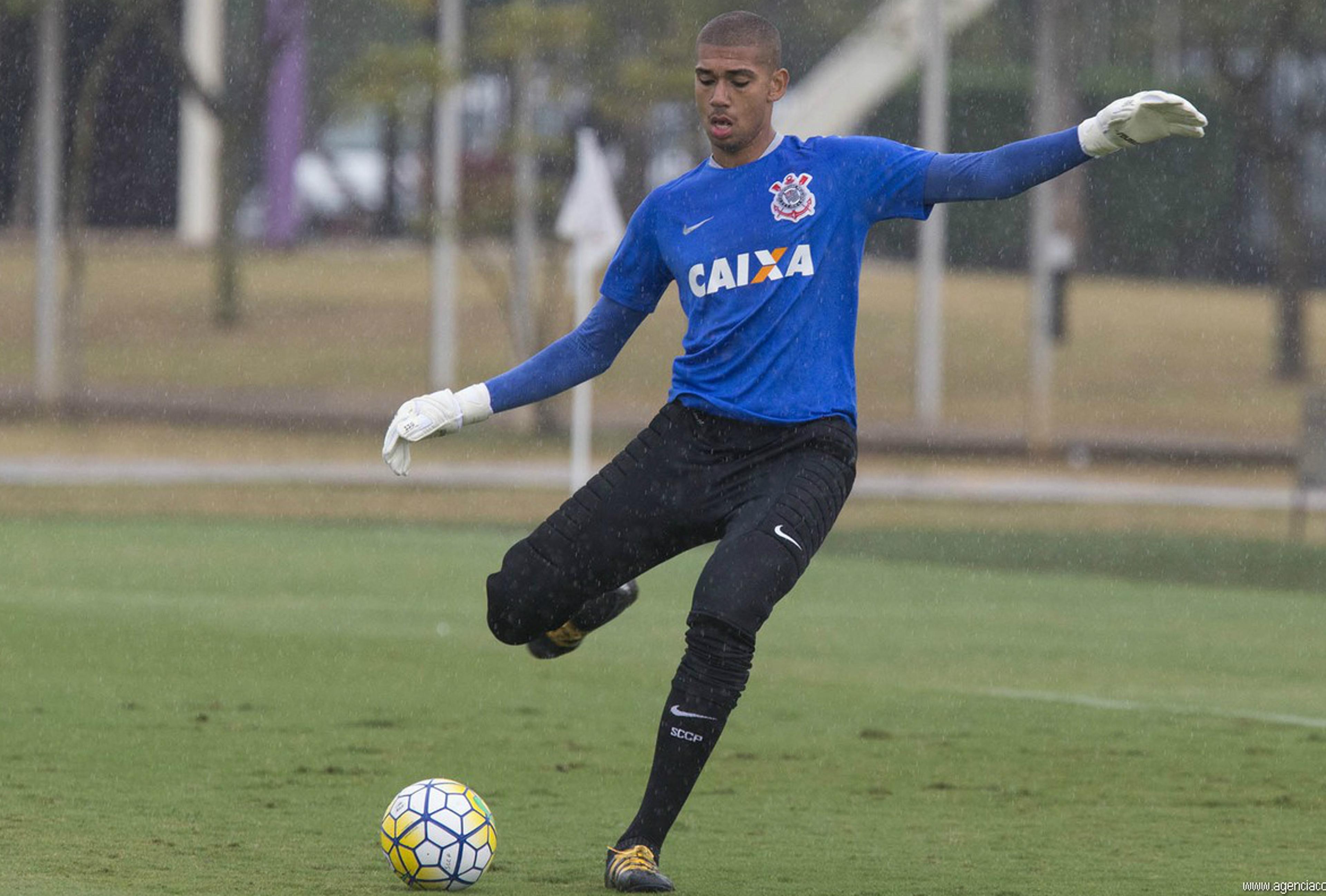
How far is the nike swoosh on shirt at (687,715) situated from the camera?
638 cm

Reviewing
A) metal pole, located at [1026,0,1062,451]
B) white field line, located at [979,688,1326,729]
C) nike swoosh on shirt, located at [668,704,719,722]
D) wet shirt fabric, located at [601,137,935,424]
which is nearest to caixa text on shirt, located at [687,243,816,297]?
wet shirt fabric, located at [601,137,935,424]

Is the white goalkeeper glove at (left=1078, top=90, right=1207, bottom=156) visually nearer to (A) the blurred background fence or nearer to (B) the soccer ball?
(B) the soccer ball

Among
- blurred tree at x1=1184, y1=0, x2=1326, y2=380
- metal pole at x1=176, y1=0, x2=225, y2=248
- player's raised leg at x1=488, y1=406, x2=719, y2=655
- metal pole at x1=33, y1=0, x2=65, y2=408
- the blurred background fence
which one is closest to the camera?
player's raised leg at x1=488, y1=406, x2=719, y2=655

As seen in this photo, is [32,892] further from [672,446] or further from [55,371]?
[55,371]

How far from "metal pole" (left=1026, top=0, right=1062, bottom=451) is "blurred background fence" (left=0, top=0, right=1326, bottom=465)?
208 millimetres

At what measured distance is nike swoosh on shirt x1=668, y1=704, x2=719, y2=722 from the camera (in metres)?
6.38

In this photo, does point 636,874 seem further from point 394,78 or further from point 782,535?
point 394,78

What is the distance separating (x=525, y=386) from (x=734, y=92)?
A: 112cm

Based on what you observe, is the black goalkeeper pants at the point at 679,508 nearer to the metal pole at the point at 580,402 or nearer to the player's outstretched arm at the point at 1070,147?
the player's outstretched arm at the point at 1070,147

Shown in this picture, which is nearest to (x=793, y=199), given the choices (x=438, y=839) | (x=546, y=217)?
Answer: (x=438, y=839)

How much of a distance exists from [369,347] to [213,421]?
5910mm

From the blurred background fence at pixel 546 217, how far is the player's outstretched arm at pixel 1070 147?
23.4 m

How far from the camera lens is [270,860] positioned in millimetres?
6707

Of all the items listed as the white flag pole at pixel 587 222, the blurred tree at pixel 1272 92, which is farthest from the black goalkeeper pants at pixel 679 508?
the blurred tree at pixel 1272 92
